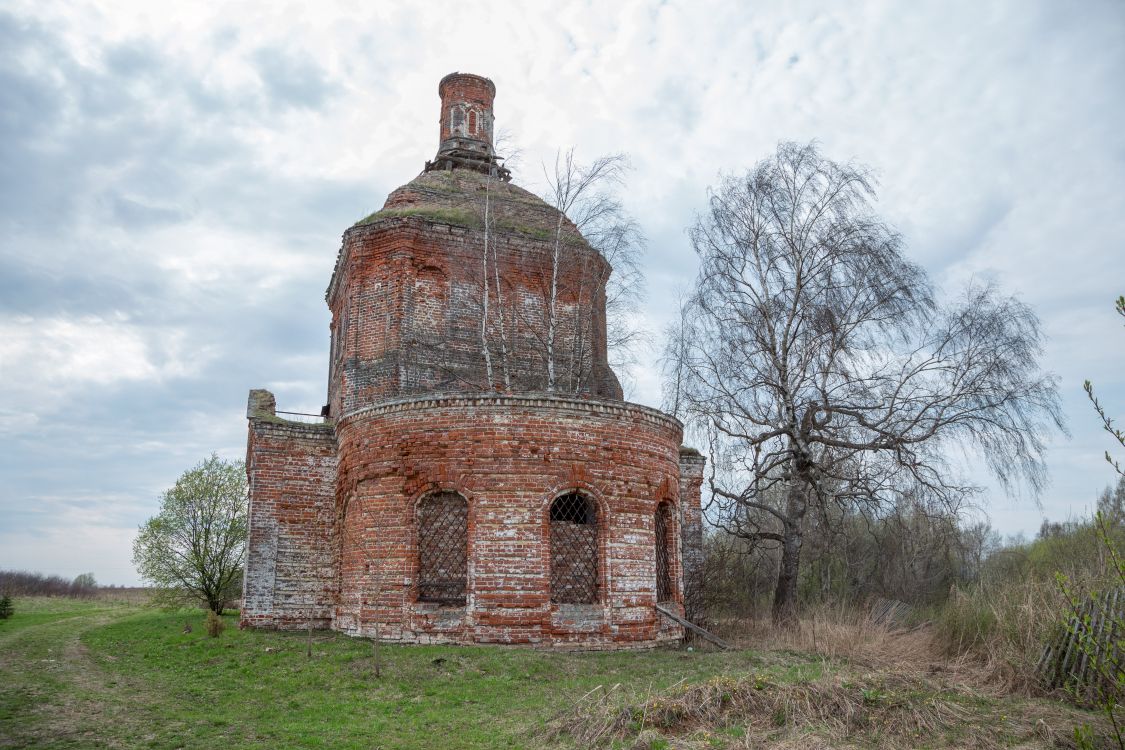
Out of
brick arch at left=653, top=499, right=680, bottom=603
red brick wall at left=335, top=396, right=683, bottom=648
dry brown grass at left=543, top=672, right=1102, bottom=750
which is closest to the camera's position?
dry brown grass at left=543, top=672, right=1102, bottom=750

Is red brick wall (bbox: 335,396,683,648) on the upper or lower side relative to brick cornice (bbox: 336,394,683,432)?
lower

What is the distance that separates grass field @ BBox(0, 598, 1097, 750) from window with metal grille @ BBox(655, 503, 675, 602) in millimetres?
1726

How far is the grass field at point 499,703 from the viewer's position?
23.7 ft

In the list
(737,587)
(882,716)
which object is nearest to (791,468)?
(737,587)

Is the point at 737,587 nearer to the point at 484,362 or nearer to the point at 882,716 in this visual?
the point at 484,362

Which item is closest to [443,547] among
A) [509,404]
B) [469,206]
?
[509,404]

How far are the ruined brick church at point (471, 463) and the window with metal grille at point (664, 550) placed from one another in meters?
0.03

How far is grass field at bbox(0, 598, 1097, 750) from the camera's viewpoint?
7211 mm

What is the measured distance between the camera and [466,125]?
22406 mm

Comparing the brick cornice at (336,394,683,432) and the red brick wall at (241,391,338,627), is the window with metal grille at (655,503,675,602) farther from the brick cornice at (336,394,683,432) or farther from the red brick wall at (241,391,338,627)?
the red brick wall at (241,391,338,627)

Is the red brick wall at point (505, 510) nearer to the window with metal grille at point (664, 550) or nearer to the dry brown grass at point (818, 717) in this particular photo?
the window with metal grille at point (664, 550)

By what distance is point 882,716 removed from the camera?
7375 mm

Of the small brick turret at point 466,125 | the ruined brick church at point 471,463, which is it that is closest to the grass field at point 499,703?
the ruined brick church at point 471,463

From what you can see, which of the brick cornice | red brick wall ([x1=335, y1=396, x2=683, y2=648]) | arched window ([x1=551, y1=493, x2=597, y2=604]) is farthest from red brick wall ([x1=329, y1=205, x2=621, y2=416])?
arched window ([x1=551, y1=493, x2=597, y2=604])
